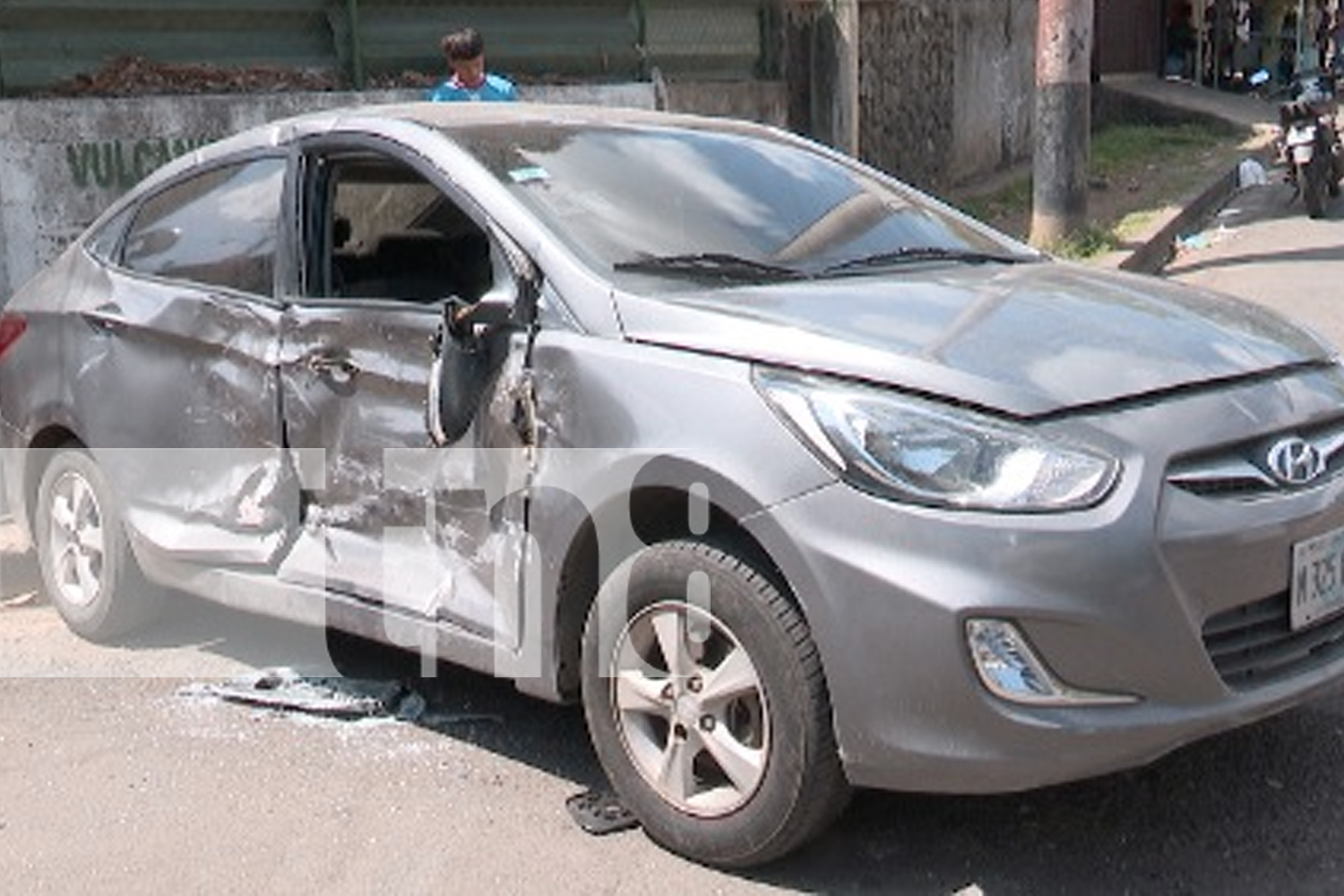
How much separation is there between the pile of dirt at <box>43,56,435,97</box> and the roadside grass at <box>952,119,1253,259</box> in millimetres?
5344

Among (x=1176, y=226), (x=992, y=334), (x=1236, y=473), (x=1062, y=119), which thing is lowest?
(x=1176, y=226)

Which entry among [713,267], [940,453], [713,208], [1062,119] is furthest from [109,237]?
[1062,119]

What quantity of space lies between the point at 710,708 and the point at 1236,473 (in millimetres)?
1162

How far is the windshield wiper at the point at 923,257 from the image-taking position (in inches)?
164

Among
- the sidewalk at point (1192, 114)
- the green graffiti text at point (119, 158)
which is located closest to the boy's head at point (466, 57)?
the green graffiti text at point (119, 158)

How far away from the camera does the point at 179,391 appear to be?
4.79m

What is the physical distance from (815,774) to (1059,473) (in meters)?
0.77

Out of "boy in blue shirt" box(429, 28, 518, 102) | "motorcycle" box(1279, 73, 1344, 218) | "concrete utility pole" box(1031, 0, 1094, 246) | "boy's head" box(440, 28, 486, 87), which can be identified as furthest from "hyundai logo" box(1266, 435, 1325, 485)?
"motorcycle" box(1279, 73, 1344, 218)

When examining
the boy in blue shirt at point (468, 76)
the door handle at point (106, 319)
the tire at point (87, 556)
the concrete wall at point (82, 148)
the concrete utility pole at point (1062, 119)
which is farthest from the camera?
the concrete utility pole at point (1062, 119)

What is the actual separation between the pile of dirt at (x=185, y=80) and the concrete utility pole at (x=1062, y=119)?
4.82m

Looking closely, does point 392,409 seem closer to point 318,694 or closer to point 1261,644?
point 318,694

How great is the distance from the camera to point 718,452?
3438mm

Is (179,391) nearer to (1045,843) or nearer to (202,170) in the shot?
(202,170)

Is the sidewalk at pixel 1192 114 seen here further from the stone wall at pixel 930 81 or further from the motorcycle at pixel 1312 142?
the stone wall at pixel 930 81
